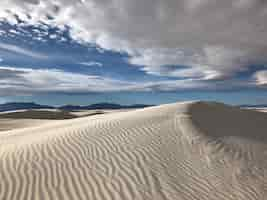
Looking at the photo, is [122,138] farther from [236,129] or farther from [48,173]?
[236,129]

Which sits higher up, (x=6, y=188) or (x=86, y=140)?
(x=86, y=140)

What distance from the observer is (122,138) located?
737 centimetres

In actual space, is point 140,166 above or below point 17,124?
above

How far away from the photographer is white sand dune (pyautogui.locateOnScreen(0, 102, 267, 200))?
436cm

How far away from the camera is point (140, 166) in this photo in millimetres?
5383

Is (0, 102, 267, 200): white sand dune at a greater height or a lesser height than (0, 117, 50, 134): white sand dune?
greater

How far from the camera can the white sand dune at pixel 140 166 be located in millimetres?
4355

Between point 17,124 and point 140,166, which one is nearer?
point 140,166

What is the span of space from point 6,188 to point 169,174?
3.51m

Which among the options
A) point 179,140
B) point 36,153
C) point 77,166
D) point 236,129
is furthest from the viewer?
point 236,129

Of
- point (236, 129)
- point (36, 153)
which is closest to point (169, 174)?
point (36, 153)

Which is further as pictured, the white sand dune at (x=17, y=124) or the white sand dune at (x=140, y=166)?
the white sand dune at (x=17, y=124)

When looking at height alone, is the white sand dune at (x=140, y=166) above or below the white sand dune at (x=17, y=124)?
above

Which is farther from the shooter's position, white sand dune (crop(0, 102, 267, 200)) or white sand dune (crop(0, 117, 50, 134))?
white sand dune (crop(0, 117, 50, 134))
